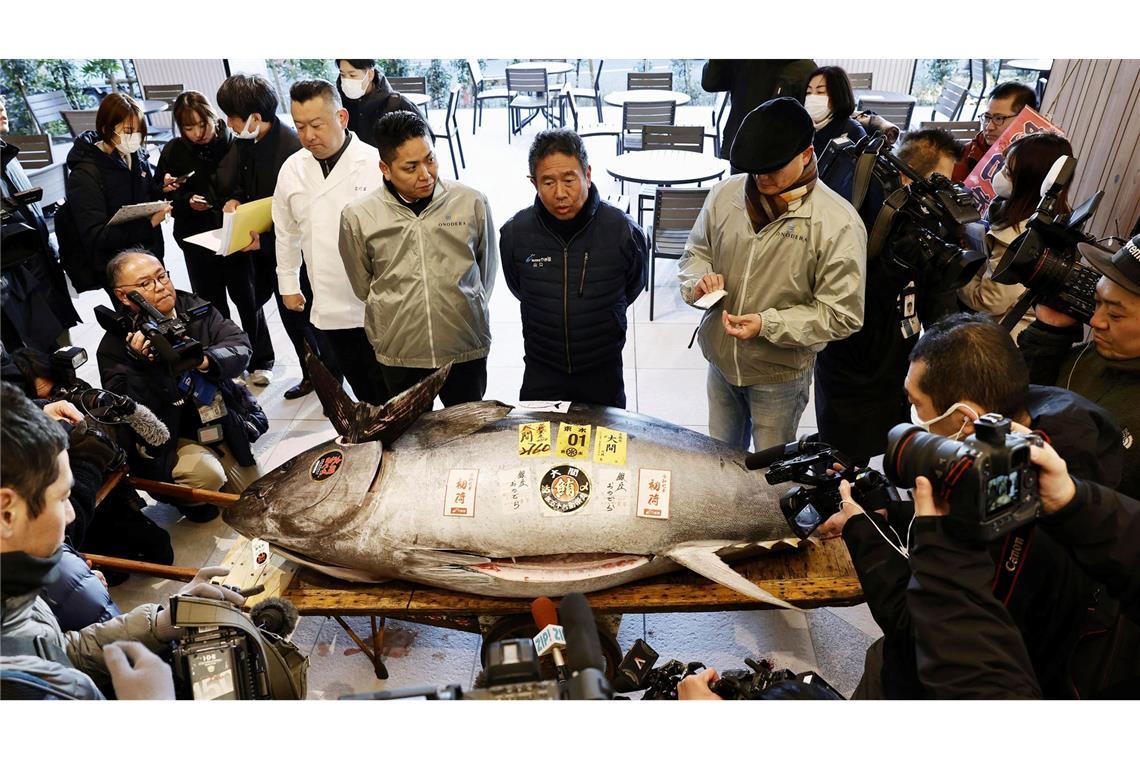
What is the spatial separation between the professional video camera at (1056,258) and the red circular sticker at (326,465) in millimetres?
2131

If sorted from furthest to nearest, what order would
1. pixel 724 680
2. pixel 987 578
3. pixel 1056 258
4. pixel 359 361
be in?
pixel 359 361
pixel 1056 258
pixel 724 680
pixel 987 578

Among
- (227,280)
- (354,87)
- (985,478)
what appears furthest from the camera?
(354,87)

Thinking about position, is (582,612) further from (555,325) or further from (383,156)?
(383,156)

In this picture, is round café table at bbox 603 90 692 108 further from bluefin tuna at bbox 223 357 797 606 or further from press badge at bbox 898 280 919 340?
bluefin tuna at bbox 223 357 797 606

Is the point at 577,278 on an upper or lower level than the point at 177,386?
upper

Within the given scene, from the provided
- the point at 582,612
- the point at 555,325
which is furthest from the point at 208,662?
the point at 555,325

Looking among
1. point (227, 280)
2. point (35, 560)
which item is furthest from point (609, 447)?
point (227, 280)

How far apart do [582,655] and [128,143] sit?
12.4 ft

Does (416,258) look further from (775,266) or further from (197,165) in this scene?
(197,165)

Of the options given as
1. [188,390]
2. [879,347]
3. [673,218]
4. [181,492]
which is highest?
[879,347]

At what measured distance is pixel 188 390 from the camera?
9.97 feet

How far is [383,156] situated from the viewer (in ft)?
8.99

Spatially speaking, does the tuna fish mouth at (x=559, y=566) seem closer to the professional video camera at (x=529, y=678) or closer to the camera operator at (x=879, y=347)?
the professional video camera at (x=529, y=678)

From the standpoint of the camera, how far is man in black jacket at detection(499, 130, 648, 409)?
265cm
